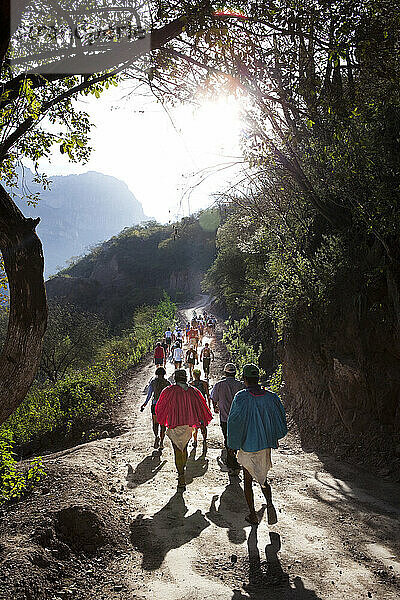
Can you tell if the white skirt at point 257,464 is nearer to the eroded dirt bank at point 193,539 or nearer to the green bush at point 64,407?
the eroded dirt bank at point 193,539

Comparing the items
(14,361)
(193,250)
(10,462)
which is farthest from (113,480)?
(193,250)

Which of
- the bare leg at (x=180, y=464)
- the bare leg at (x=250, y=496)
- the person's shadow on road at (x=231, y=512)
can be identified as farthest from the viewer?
the bare leg at (x=180, y=464)

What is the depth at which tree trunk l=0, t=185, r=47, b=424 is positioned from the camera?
9.81 feet

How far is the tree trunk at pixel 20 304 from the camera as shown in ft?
9.81

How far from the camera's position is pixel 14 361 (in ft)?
9.83

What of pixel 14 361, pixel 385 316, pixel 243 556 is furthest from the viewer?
pixel 385 316

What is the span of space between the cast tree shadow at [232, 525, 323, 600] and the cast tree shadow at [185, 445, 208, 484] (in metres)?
2.62

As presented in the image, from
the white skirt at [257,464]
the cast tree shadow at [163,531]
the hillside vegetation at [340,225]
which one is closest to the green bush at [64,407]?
the hillside vegetation at [340,225]

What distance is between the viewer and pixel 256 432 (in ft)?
15.4

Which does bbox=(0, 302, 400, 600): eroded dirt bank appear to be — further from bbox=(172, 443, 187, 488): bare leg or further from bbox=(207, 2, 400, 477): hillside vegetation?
bbox=(207, 2, 400, 477): hillside vegetation

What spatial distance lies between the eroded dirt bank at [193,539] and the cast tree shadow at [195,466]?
0.36 feet

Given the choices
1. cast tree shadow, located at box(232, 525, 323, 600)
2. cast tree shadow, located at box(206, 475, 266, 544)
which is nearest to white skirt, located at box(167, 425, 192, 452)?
cast tree shadow, located at box(206, 475, 266, 544)

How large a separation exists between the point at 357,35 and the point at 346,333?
545cm

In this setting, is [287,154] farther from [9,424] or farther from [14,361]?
[9,424]
